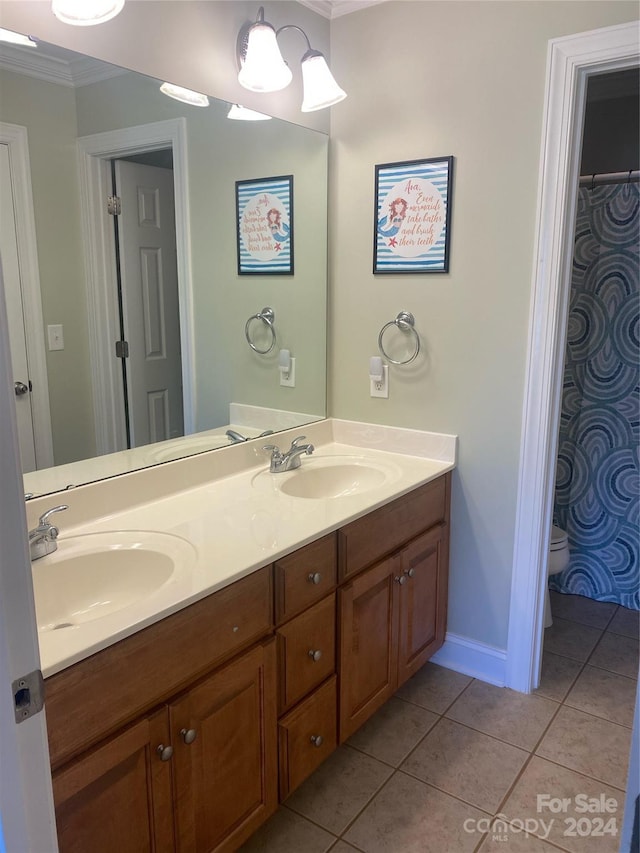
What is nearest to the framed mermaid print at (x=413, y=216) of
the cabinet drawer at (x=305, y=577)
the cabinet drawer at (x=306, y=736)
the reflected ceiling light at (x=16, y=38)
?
the cabinet drawer at (x=305, y=577)

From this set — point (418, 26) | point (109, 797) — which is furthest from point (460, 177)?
point (109, 797)

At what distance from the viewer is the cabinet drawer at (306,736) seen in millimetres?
1590

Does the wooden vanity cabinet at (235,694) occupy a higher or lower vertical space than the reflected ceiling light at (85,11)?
lower

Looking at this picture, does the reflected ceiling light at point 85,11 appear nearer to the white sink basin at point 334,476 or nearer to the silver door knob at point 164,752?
the white sink basin at point 334,476

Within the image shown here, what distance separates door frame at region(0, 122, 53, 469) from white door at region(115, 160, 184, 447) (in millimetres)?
258

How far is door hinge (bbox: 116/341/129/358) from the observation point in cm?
174

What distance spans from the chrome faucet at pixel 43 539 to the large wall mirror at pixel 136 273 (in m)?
0.15

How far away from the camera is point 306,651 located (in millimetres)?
1633

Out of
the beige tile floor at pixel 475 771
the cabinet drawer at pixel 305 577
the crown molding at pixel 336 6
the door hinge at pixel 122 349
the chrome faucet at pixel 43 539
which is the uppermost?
the crown molding at pixel 336 6

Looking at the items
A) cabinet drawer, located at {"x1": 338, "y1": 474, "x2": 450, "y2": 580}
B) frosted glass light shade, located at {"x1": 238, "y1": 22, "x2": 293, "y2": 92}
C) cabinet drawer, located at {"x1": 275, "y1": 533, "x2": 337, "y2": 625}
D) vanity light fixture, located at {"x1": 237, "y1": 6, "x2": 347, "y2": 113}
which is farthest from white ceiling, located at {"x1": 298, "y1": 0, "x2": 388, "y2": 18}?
cabinet drawer, located at {"x1": 275, "y1": 533, "x2": 337, "y2": 625}

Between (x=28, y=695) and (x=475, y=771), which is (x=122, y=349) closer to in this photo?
(x=28, y=695)

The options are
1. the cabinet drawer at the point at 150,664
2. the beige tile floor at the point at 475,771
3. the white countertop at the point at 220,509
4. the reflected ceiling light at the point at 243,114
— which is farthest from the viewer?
the reflected ceiling light at the point at 243,114

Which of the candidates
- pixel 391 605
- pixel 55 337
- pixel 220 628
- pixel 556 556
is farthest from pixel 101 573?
pixel 556 556

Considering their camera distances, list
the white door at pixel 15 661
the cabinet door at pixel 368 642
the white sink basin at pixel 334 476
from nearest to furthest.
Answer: the white door at pixel 15 661 < the cabinet door at pixel 368 642 < the white sink basin at pixel 334 476
